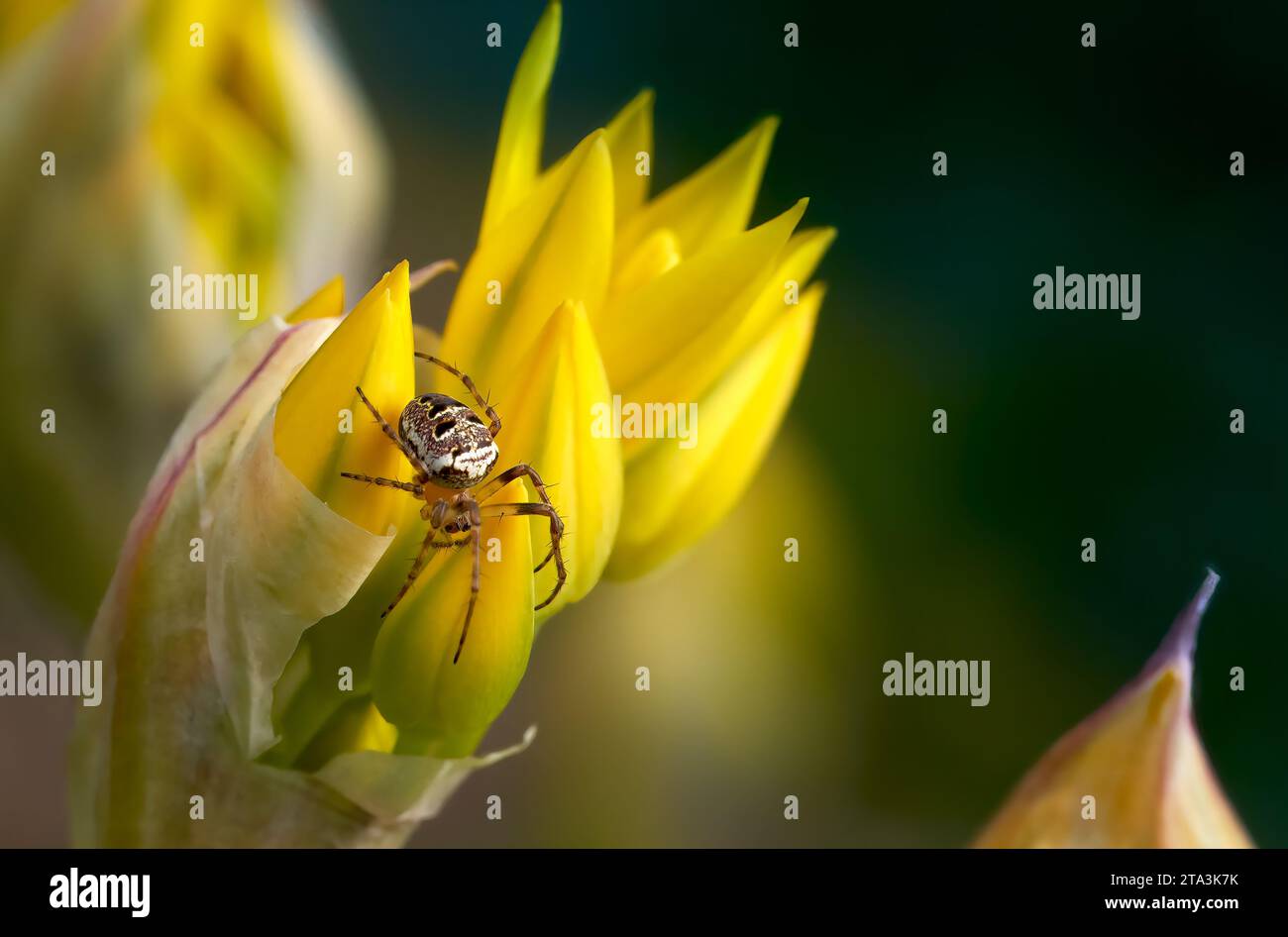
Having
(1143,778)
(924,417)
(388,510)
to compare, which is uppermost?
(924,417)

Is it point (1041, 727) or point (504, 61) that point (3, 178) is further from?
point (1041, 727)

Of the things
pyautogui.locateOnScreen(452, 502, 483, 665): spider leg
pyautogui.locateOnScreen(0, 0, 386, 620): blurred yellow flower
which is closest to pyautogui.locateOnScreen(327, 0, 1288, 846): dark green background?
pyautogui.locateOnScreen(0, 0, 386, 620): blurred yellow flower

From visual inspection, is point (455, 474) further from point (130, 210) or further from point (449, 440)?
point (130, 210)

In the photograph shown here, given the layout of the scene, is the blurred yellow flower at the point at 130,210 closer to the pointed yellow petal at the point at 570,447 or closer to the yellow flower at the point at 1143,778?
the pointed yellow petal at the point at 570,447

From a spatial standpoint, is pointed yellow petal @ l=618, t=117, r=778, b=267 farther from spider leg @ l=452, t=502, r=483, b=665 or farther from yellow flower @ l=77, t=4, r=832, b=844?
spider leg @ l=452, t=502, r=483, b=665

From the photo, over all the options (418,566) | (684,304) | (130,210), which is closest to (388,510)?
(418,566)

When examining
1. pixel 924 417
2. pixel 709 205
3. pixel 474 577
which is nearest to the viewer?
pixel 474 577
